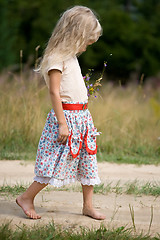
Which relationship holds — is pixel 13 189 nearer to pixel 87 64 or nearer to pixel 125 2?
pixel 87 64

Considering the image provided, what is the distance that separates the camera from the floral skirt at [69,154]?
282 centimetres

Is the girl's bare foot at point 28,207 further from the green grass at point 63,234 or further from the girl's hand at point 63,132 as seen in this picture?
the girl's hand at point 63,132

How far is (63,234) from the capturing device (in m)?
2.54

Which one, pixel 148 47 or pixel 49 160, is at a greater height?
pixel 148 47

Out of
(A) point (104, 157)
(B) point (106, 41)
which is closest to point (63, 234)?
(A) point (104, 157)

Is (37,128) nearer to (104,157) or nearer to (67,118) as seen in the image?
(104,157)

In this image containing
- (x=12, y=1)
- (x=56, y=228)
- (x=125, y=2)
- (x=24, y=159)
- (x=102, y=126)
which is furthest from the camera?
(x=125, y=2)

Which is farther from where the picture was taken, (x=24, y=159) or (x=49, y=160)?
(x=24, y=159)

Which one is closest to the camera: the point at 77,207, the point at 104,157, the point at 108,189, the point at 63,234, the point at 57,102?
the point at 63,234

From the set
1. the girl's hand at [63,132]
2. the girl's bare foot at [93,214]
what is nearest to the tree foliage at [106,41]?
the girl's bare foot at [93,214]

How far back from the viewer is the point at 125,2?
89.6 feet

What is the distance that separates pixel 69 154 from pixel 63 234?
1.83 ft

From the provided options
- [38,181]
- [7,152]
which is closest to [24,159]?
[7,152]

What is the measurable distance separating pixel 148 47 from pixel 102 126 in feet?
43.7
